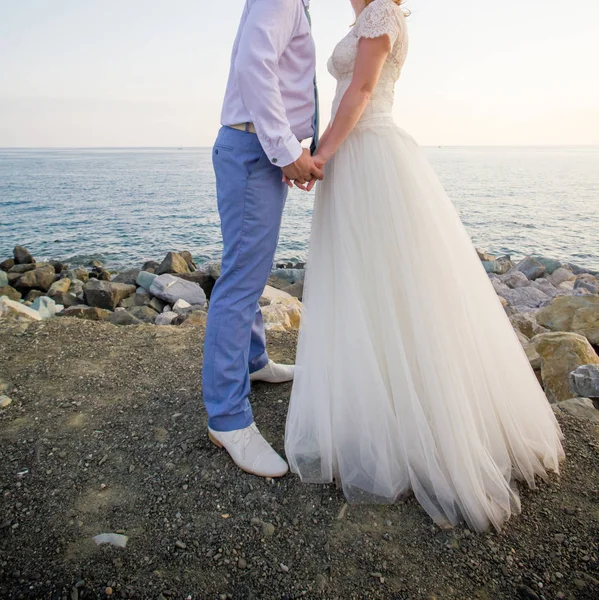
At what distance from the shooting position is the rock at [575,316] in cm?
556

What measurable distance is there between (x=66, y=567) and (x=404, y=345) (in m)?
1.77

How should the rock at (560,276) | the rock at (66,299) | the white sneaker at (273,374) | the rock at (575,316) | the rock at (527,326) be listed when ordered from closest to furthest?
the white sneaker at (273,374) → the rock at (575,316) → the rock at (527,326) → the rock at (66,299) → the rock at (560,276)

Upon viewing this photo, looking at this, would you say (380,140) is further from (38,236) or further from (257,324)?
(38,236)

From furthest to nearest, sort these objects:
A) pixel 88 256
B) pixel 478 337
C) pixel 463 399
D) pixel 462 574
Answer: pixel 88 256 → pixel 478 337 → pixel 463 399 → pixel 462 574

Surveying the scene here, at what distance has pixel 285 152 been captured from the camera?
6.96 feet

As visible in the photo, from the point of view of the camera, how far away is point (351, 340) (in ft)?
7.50

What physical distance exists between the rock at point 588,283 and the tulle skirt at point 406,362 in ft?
26.2

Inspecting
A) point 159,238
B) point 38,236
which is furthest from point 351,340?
point 38,236

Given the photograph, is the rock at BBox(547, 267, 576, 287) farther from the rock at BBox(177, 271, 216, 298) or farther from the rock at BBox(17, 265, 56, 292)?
the rock at BBox(17, 265, 56, 292)

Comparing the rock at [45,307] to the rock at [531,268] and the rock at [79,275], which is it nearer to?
the rock at [79,275]

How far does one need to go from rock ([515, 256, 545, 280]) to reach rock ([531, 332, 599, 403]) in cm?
691

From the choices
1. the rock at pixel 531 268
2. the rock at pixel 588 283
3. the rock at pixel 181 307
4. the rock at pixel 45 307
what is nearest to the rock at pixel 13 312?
the rock at pixel 45 307

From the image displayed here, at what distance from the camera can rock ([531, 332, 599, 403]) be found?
12.3ft

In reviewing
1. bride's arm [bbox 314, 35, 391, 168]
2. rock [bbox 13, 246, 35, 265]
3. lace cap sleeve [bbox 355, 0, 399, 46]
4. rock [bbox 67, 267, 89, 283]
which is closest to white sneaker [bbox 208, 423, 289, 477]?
bride's arm [bbox 314, 35, 391, 168]
